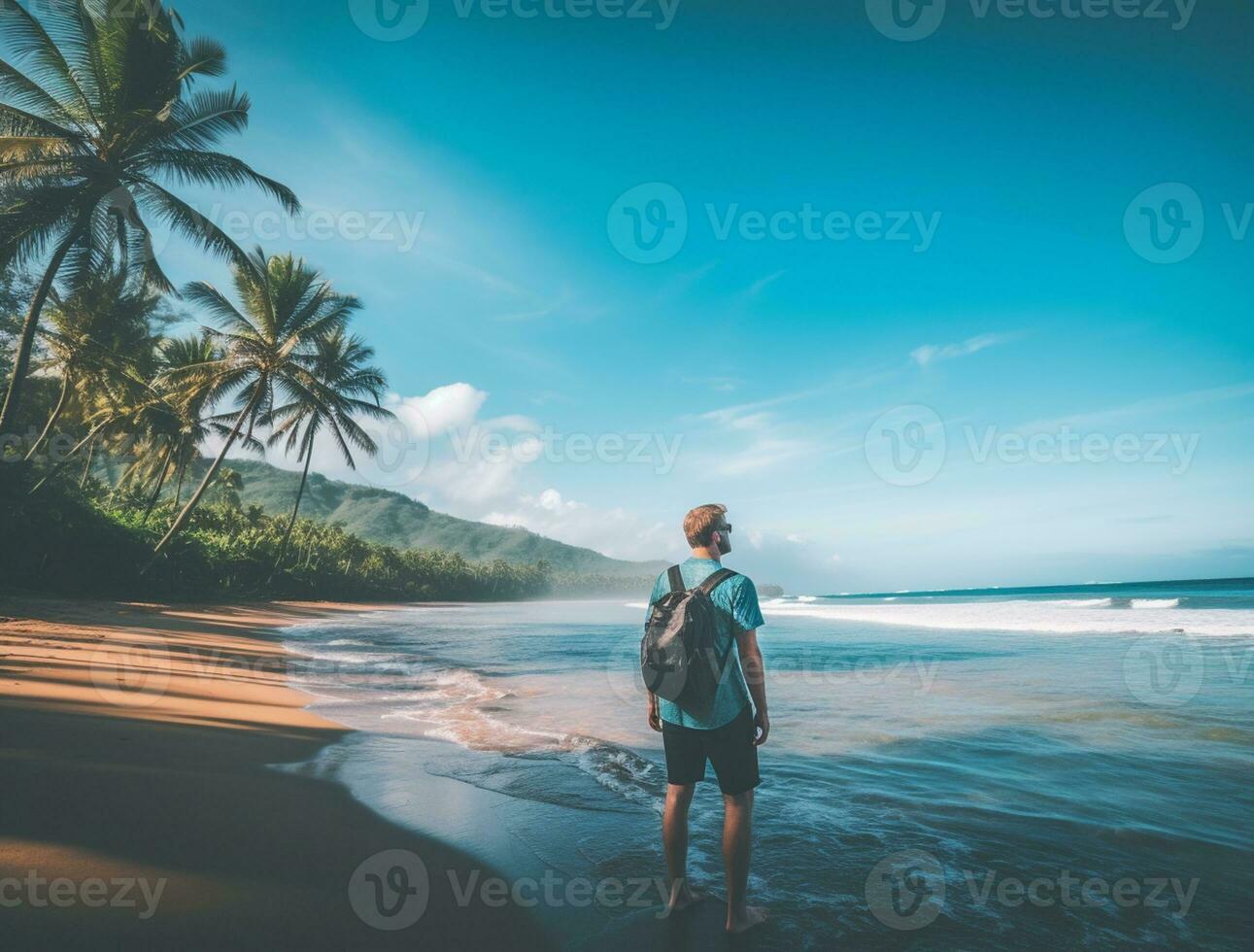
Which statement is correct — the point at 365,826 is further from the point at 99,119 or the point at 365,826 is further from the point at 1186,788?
the point at 99,119

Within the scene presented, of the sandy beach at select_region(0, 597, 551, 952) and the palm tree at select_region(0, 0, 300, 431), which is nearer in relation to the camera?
the sandy beach at select_region(0, 597, 551, 952)

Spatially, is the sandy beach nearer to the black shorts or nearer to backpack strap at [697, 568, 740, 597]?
the black shorts

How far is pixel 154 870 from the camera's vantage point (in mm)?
2668

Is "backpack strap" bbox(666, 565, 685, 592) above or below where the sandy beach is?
above

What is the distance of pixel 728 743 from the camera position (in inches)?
107

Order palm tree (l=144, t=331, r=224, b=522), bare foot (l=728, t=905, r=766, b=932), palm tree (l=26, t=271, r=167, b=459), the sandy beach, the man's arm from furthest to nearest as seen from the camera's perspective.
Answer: palm tree (l=144, t=331, r=224, b=522)
palm tree (l=26, t=271, r=167, b=459)
the man's arm
bare foot (l=728, t=905, r=766, b=932)
the sandy beach

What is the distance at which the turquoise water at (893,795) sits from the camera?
291 cm

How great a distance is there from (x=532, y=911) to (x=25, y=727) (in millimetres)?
4345

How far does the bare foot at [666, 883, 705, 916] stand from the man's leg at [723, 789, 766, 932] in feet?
0.82

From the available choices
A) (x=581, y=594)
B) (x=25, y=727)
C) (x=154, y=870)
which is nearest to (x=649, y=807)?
(x=154, y=870)

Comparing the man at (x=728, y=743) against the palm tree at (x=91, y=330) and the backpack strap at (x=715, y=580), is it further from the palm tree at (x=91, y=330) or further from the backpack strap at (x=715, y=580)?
the palm tree at (x=91, y=330)

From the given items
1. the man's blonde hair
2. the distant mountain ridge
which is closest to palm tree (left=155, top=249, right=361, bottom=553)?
the man's blonde hair

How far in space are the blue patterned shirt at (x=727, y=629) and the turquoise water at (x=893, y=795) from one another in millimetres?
937

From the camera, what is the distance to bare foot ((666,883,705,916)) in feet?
9.15
